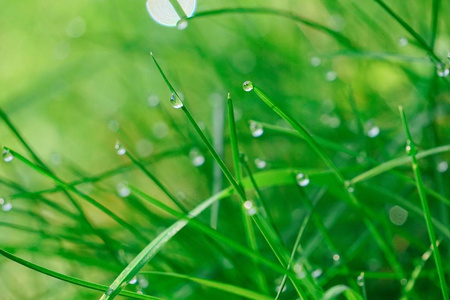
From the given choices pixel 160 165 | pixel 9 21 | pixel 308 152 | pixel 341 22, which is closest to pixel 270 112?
pixel 308 152

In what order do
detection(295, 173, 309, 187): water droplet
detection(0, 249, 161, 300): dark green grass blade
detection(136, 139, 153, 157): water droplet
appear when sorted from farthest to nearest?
detection(136, 139, 153, 157): water droplet → detection(295, 173, 309, 187): water droplet → detection(0, 249, 161, 300): dark green grass blade

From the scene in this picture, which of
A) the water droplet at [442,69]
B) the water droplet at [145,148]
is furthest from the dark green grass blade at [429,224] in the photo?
the water droplet at [145,148]

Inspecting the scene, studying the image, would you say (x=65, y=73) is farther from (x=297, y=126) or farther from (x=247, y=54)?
(x=297, y=126)

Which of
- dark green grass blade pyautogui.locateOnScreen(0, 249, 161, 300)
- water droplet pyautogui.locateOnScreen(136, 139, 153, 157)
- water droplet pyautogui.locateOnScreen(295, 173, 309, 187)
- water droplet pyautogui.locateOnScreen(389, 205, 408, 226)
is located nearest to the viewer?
dark green grass blade pyautogui.locateOnScreen(0, 249, 161, 300)

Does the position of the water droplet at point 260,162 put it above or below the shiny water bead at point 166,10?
below

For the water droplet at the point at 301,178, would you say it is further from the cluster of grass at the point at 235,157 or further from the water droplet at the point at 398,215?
the water droplet at the point at 398,215

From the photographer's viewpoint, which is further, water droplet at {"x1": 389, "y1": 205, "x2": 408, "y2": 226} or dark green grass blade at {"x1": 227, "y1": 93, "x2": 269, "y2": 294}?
water droplet at {"x1": 389, "y1": 205, "x2": 408, "y2": 226}

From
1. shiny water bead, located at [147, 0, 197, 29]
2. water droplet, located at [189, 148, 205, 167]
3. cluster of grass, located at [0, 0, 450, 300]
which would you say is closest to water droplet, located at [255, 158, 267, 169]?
cluster of grass, located at [0, 0, 450, 300]

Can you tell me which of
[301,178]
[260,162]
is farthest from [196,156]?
[301,178]

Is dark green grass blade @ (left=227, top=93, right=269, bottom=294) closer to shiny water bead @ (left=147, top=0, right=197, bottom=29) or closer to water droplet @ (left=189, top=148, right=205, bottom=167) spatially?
water droplet @ (left=189, top=148, right=205, bottom=167)

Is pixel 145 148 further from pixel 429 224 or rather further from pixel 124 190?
pixel 429 224
